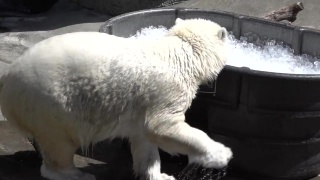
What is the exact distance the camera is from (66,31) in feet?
20.0

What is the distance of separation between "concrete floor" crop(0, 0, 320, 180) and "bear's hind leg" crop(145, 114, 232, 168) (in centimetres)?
54

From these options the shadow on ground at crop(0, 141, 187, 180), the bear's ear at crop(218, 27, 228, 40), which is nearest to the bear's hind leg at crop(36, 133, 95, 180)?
the shadow on ground at crop(0, 141, 187, 180)

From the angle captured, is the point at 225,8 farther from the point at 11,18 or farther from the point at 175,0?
the point at 11,18

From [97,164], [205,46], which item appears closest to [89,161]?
[97,164]

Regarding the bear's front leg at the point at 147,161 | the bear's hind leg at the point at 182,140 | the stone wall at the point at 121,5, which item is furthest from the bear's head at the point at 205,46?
the stone wall at the point at 121,5

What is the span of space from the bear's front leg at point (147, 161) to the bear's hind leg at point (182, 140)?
24 cm

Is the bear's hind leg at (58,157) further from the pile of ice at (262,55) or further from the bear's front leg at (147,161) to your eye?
the pile of ice at (262,55)

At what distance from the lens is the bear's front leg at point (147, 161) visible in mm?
3361

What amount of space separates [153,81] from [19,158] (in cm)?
105

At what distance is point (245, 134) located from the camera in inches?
135

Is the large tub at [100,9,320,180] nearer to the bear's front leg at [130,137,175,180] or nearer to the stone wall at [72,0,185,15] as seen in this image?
the bear's front leg at [130,137,175,180]

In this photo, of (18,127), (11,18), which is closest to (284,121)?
(18,127)

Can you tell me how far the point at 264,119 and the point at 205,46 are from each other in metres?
0.51

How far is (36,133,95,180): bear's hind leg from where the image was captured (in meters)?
3.11
